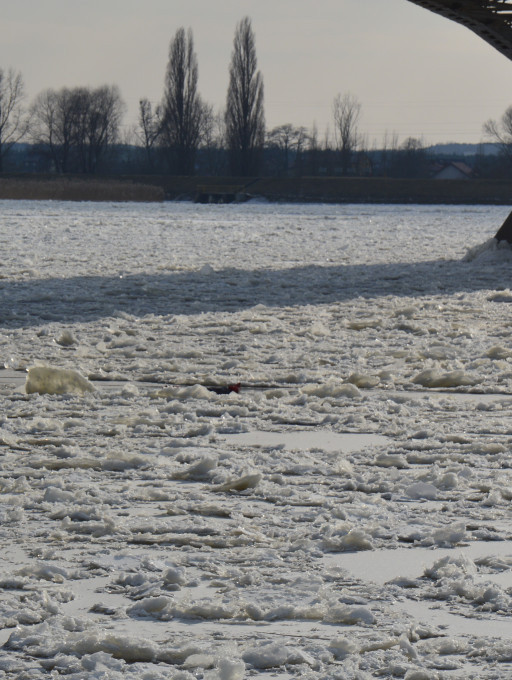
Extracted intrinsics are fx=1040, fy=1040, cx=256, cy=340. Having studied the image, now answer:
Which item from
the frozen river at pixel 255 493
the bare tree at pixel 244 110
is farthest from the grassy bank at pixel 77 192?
the frozen river at pixel 255 493

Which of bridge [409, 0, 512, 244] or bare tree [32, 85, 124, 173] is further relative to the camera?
bare tree [32, 85, 124, 173]

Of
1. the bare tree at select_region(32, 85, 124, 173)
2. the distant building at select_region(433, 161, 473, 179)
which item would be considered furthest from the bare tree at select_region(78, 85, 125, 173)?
the distant building at select_region(433, 161, 473, 179)

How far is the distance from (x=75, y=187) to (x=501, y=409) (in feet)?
121

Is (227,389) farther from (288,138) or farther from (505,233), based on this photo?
(288,138)

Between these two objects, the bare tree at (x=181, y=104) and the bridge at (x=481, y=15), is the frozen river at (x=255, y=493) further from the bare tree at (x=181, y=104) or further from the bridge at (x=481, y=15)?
the bare tree at (x=181, y=104)

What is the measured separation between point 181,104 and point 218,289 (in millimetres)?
55072

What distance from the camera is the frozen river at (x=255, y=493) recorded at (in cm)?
202

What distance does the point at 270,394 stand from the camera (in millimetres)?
4625

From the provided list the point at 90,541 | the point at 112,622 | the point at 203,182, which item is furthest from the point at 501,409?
the point at 203,182

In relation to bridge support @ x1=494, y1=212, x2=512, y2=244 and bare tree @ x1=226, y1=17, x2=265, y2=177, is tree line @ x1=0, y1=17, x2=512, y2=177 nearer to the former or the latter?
bare tree @ x1=226, y1=17, x2=265, y2=177

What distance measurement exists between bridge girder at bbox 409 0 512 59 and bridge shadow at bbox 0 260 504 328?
2.66 metres

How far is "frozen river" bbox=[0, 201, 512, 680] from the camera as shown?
6.63 ft

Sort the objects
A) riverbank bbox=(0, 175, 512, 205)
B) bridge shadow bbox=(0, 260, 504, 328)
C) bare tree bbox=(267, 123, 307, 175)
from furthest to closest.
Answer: bare tree bbox=(267, 123, 307, 175) < riverbank bbox=(0, 175, 512, 205) < bridge shadow bbox=(0, 260, 504, 328)

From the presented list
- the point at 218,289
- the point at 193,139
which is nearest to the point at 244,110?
the point at 193,139
